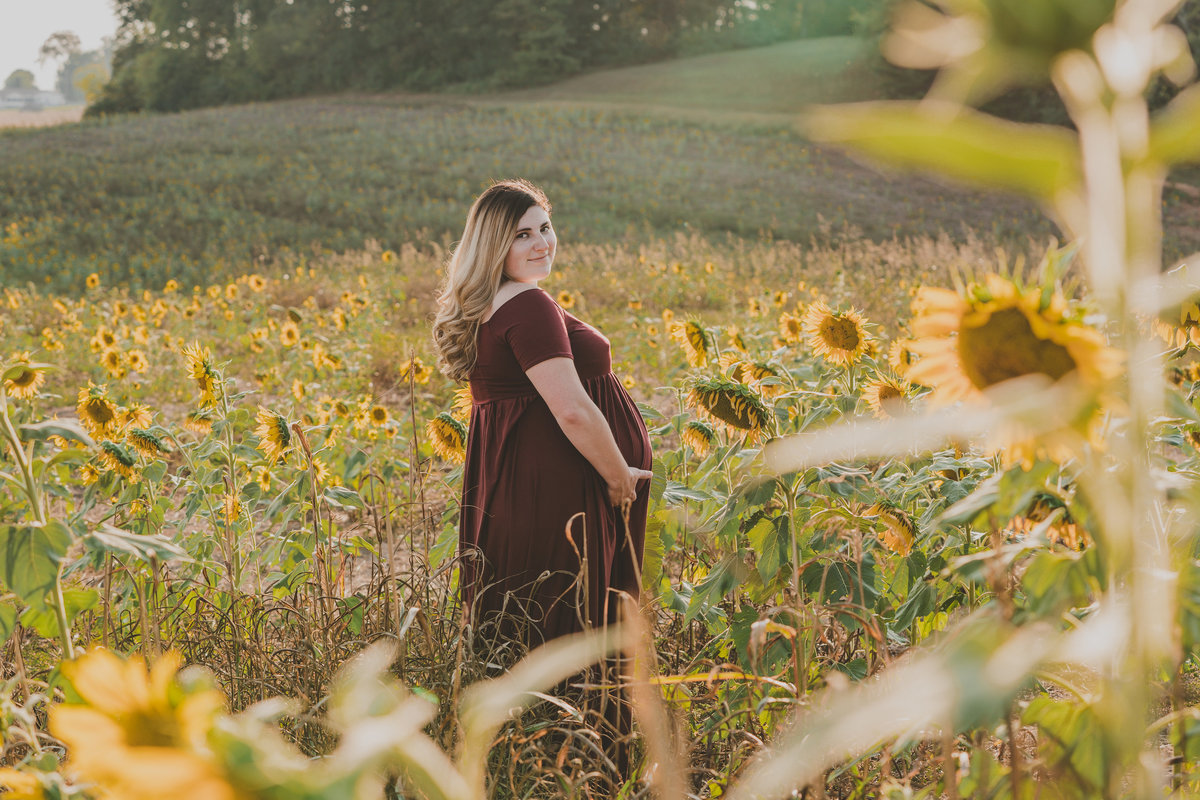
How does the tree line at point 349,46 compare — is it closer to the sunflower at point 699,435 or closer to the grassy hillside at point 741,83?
the grassy hillside at point 741,83

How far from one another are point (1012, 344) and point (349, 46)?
44.8 m

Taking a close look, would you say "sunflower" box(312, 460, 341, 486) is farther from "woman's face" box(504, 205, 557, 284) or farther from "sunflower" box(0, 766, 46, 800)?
"sunflower" box(0, 766, 46, 800)

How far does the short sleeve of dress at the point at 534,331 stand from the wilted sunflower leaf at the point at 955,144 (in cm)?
197

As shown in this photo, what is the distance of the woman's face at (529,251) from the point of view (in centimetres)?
251

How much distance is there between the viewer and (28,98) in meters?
96.6

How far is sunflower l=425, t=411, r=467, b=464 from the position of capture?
2.76m

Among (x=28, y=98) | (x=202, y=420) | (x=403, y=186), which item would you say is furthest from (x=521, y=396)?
(x=28, y=98)

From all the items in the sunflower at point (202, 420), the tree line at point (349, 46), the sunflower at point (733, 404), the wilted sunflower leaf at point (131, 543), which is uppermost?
the tree line at point (349, 46)

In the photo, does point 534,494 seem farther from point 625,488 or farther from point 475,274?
point 475,274

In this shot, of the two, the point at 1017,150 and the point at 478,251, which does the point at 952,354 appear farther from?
the point at 478,251

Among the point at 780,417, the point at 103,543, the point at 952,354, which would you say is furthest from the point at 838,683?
the point at 780,417

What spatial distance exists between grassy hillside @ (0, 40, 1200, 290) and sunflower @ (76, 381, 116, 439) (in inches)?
423

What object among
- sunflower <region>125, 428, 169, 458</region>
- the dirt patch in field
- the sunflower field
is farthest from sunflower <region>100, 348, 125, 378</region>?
the dirt patch in field

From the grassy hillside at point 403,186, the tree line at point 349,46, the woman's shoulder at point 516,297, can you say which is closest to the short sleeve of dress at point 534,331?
the woman's shoulder at point 516,297
